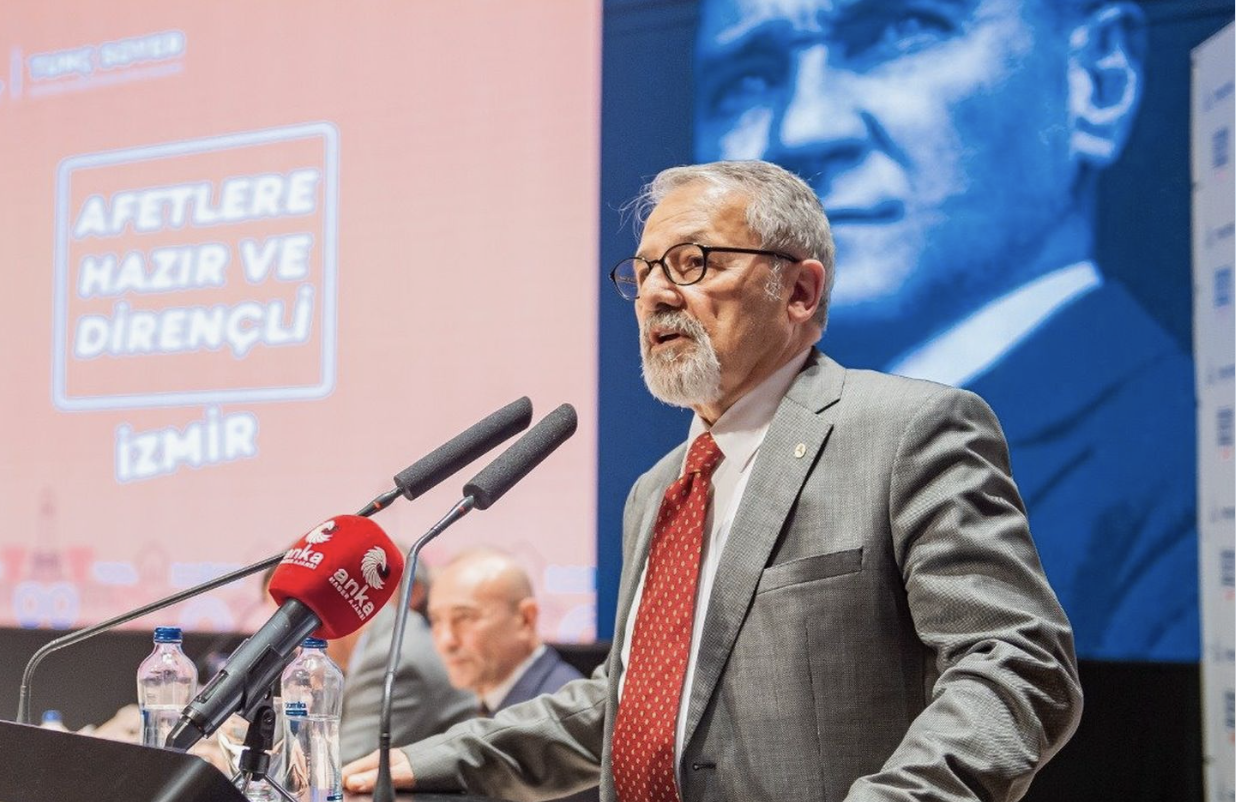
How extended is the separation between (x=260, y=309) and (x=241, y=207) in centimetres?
38

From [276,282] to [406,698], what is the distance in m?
1.55

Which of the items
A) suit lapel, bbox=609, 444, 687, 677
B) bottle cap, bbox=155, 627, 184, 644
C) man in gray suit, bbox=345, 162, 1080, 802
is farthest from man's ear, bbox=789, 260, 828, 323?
bottle cap, bbox=155, 627, 184, 644

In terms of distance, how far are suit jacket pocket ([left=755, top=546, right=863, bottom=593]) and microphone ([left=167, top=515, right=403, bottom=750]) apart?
0.54 meters

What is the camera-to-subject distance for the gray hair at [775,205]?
2.06 m

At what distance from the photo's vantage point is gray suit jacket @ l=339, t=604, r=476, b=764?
380 cm

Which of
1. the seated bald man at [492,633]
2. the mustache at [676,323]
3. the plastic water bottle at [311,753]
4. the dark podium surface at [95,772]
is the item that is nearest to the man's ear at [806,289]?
the mustache at [676,323]

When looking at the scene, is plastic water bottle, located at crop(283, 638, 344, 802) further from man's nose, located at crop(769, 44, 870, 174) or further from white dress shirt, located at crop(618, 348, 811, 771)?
man's nose, located at crop(769, 44, 870, 174)

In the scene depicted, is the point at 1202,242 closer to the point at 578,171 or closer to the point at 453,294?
the point at 578,171

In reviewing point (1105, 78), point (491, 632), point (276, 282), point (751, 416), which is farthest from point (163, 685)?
point (1105, 78)

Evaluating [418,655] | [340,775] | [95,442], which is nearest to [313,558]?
[340,775]

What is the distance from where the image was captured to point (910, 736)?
5.01ft

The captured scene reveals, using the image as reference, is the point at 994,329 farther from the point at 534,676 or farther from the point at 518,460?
the point at 518,460

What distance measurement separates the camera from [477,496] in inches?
59.5

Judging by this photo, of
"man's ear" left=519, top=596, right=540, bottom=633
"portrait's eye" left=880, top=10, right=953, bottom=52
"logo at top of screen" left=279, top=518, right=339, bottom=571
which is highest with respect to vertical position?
"portrait's eye" left=880, top=10, right=953, bottom=52
